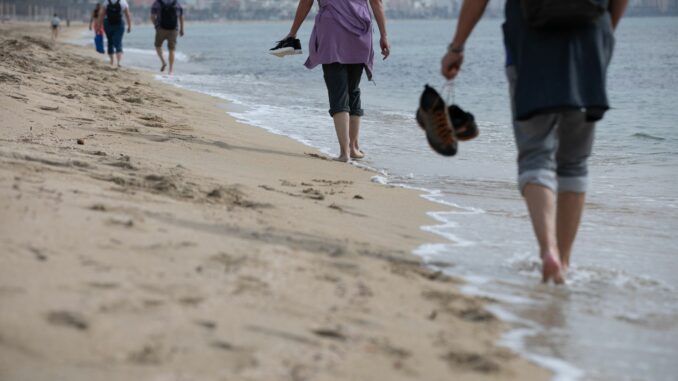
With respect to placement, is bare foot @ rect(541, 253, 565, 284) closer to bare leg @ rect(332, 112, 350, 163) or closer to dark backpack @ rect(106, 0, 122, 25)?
bare leg @ rect(332, 112, 350, 163)

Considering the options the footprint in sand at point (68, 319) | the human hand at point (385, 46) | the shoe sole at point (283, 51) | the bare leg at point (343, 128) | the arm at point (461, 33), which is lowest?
the bare leg at point (343, 128)

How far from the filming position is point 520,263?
13.2ft

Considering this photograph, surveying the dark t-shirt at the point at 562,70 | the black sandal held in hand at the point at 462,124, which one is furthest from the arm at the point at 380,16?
the dark t-shirt at the point at 562,70

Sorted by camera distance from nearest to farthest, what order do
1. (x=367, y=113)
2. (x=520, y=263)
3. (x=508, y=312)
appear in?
(x=508, y=312)
(x=520, y=263)
(x=367, y=113)

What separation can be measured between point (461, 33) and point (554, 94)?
511 millimetres

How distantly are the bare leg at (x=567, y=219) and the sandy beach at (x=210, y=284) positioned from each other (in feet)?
1.68

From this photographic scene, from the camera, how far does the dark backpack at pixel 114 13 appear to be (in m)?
16.7

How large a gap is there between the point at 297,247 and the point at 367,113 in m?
8.80

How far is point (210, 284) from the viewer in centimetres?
286

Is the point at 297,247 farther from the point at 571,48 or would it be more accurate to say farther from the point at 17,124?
the point at 17,124

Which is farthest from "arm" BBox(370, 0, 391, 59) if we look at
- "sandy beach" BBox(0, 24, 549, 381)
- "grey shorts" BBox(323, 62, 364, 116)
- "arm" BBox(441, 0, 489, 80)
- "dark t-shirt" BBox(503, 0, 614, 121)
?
"dark t-shirt" BBox(503, 0, 614, 121)

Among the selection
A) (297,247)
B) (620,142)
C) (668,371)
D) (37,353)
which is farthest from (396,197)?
(620,142)

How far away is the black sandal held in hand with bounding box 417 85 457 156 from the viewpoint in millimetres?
3922

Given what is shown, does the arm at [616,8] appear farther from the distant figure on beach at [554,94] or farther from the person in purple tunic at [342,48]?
the person in purple tunic at [342,48]
